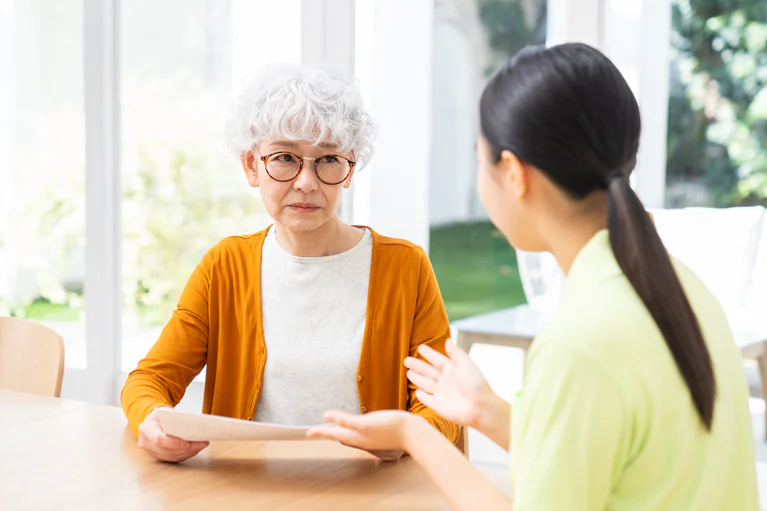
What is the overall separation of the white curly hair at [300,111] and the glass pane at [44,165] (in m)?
2.28

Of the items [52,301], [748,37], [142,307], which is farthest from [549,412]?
[52,301]

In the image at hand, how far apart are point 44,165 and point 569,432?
3.61 metres

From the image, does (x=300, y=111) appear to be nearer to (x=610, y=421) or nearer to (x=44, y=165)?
(x=610, y=421)

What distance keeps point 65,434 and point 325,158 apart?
28.5 inches

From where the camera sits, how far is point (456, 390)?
117cm

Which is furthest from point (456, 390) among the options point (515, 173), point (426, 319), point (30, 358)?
point (30, 358)

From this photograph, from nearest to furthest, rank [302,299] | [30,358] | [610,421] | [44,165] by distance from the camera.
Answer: [610,421], [302,299], [30,358], [44,165]

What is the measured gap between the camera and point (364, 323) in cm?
180

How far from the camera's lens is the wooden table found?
4.06ft

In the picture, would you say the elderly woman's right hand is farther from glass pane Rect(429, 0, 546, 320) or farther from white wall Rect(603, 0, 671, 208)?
white wall Rect(603, 0, 671, 208)

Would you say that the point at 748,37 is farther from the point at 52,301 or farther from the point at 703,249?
the point at 52,301

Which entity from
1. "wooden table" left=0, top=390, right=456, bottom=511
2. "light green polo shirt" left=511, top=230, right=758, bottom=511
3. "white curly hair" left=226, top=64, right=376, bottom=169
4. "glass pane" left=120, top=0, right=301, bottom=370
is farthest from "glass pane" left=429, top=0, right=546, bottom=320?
"light green polo shirt" left=511, top=230, right=758, bottom=511

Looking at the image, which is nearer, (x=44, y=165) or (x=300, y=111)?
(x=300, y=111)

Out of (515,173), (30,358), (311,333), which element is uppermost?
(515,173)
